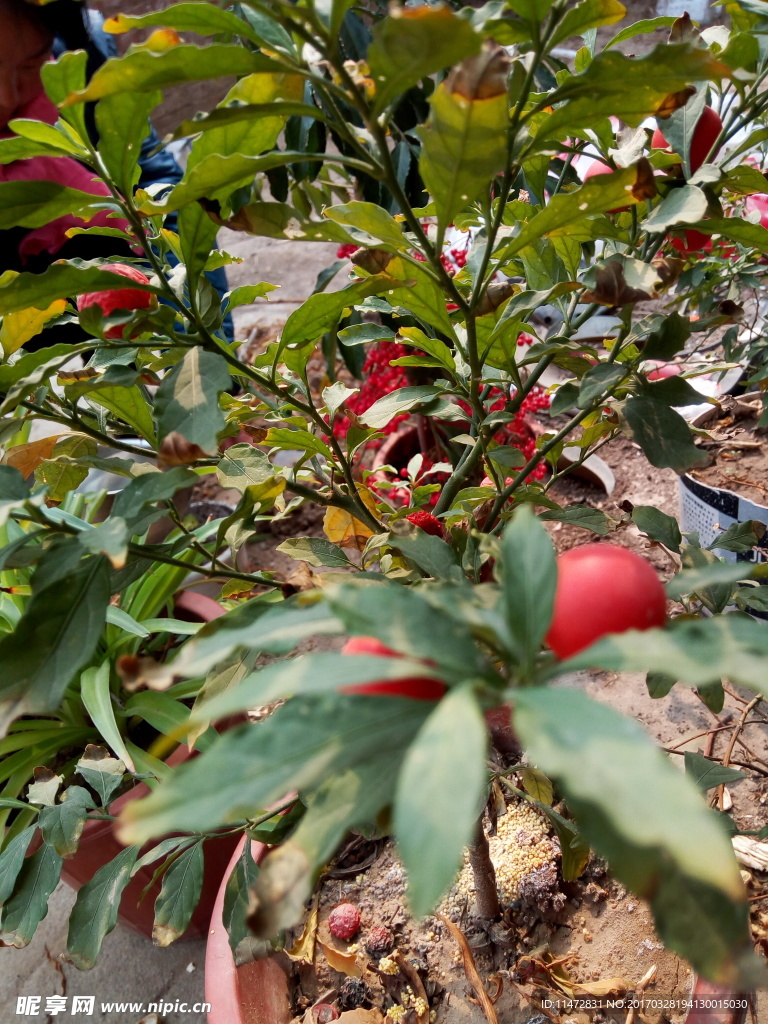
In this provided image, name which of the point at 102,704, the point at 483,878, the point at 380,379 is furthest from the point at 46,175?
the point at 483,878

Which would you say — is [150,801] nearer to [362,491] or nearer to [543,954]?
[362,491]

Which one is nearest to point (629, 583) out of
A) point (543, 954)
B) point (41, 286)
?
point (41, 286)

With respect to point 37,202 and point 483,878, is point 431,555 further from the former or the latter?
point 483,878

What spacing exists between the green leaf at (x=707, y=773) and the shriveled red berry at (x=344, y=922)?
359 mm

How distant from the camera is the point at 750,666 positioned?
21 cm

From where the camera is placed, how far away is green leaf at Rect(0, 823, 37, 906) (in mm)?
641

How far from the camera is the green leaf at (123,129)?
1.24 ft

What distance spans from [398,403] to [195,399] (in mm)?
190

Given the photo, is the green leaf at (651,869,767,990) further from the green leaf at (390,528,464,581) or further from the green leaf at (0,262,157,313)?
the green leaf at (0,262,157,313)

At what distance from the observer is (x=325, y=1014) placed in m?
0.65

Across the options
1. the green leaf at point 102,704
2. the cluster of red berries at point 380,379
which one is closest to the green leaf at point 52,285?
the green leaf at point 102,704

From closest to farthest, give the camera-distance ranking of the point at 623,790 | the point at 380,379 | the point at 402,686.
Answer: the point at 623,790 → the point at 402,686 → the point at 380,379

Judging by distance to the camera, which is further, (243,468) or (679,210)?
(243,468)

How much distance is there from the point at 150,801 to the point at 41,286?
30 centimetres
